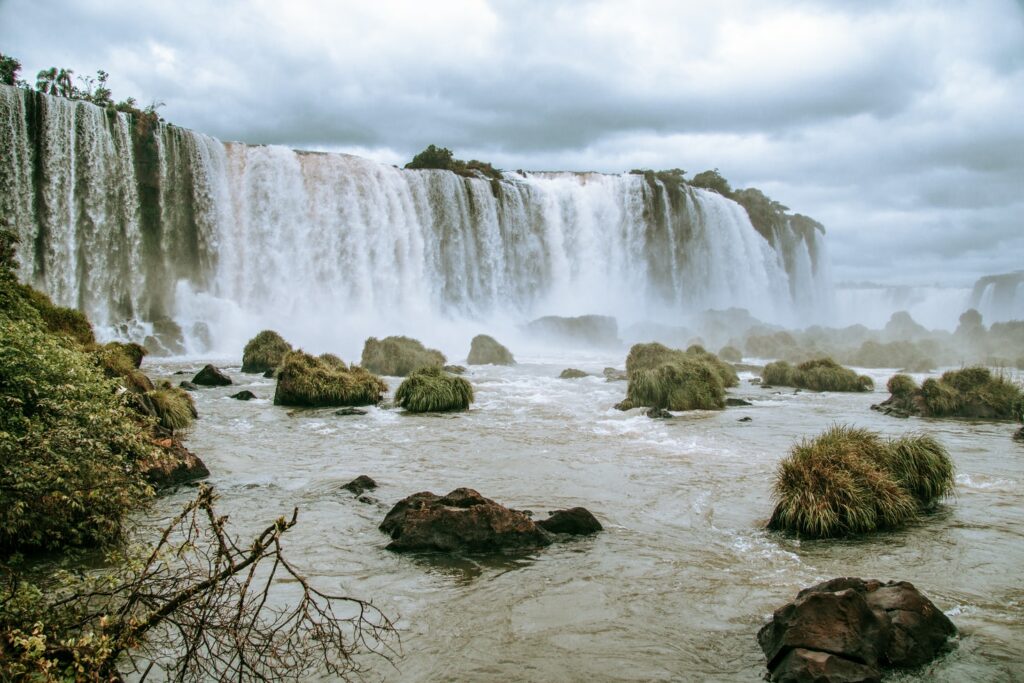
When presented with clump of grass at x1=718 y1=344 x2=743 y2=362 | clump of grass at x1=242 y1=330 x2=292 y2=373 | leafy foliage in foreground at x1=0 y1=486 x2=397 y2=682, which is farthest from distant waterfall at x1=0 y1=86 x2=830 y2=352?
leafy foliage in foreground at x1=0 y1=486 x2=397 y2=682

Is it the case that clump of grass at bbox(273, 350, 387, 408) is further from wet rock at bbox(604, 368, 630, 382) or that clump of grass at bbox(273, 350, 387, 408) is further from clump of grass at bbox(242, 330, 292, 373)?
wet rock at bbox(604, 368, 630, 382)

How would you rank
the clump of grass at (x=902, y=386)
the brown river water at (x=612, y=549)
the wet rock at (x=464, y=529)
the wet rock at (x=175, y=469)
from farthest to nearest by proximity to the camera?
1. the clump of grass at (x=902, y=386)
2. the wet rock at (x=175, y=469)
3. the wet rock at (x=464, y=529)
4. the brown river water at (x=612, y=549)

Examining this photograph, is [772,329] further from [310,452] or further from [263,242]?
[310,452]

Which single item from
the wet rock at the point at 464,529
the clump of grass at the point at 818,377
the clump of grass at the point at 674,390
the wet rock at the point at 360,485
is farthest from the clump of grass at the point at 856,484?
the clump of grass at the point at 818,377

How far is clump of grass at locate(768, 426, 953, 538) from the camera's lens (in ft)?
28.6

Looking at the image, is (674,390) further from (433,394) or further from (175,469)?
(175,469)

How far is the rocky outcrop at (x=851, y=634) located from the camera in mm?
4984

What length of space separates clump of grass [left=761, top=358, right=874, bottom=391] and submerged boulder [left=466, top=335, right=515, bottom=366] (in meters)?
14.7

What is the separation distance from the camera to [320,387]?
22.1 metres

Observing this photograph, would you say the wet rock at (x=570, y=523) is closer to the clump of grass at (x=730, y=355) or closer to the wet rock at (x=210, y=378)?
the wet rock at (x=210, y=378)

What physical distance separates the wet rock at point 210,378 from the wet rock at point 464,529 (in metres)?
19.8

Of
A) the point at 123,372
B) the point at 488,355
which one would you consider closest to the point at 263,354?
the point at 488,355

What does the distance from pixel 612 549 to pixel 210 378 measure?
2140cm

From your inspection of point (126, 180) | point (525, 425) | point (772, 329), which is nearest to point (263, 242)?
point (126, 180)
